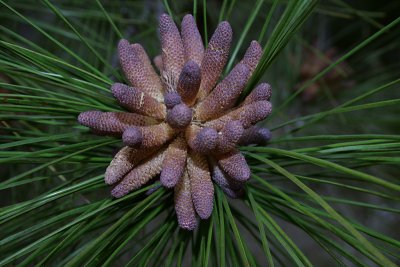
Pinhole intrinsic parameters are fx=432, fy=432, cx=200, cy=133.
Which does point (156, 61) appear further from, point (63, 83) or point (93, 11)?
point (93, 11)

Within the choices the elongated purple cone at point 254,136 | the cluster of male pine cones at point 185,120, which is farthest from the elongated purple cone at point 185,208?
the elongated purple cone at point 254,136

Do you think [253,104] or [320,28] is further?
[320,28]

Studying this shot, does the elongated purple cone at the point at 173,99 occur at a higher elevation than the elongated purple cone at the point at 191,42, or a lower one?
lower

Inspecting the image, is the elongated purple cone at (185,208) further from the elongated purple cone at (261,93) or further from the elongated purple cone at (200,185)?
the elongated purple cone at (261,93)

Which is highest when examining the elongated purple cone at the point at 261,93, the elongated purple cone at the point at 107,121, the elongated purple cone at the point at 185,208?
the elongated purple cone at the point at 261,93

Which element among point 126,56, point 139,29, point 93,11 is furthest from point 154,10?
point 126,56
